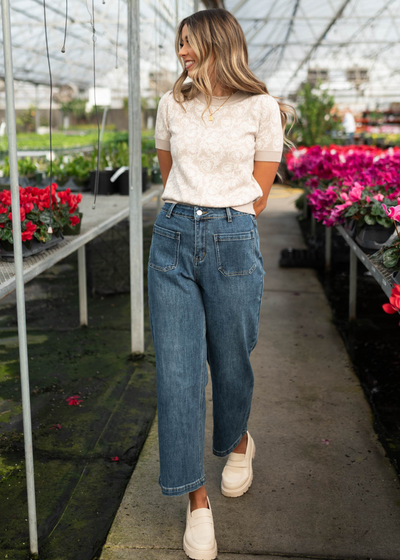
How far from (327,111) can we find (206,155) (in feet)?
24.9

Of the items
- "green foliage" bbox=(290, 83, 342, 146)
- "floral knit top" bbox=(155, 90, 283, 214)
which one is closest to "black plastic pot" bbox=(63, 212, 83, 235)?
"floral knit top" bbox=(155, 90, 283, 214)

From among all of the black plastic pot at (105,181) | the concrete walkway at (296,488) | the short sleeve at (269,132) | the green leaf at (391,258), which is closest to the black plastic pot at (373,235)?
the concrete walkway at (296,488)

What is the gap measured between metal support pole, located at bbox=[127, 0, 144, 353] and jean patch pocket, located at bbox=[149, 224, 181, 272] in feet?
4.65

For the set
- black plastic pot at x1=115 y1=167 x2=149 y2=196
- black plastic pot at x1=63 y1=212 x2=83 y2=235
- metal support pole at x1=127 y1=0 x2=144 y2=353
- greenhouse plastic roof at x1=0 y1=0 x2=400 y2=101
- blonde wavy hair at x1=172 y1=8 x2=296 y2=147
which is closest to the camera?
blonde wavy hair at x1=172 y1=8 x2=296 y2=147

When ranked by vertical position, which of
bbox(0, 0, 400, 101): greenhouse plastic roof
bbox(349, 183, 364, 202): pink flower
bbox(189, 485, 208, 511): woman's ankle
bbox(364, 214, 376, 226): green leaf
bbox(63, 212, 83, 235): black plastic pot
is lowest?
bbox(189, 485, 208, 511): woman's ankle

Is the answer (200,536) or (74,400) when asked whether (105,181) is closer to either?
(74,400)

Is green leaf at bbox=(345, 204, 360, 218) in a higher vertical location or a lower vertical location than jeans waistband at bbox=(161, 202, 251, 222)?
lower

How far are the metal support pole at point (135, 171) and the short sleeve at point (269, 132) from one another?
1383mm

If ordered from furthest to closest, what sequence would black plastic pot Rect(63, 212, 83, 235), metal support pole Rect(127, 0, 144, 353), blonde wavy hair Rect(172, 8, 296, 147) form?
metal support pole Rect(127, 0, 144, 353)
black plastic pot Rect(63, 212, 83, 235)
blonde wavy hair Rect(172, 8, 296, 147)

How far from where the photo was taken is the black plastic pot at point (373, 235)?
2863mm

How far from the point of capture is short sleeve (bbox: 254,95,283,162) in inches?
61.8

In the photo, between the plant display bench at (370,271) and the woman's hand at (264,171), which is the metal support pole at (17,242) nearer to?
the woman's hand at (264,171)

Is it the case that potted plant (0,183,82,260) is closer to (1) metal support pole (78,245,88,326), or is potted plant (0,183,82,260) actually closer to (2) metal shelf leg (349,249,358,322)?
(1) metal support pole (78,245,88,326)

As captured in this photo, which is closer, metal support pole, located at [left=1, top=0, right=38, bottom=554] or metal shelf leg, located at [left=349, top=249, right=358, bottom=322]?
metal support pole, located at [left=1, top=0, right=38, bottom=554]
